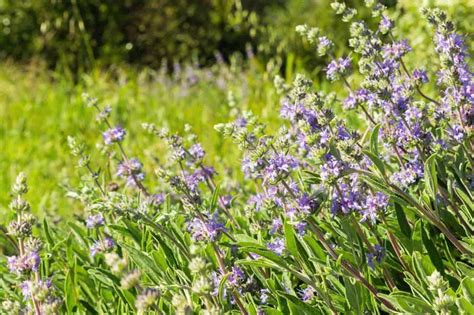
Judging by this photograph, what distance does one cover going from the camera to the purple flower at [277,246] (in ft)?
6.66

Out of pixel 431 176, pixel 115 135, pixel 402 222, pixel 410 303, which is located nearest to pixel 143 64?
pixel 115 135

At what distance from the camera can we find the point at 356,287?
1.93m

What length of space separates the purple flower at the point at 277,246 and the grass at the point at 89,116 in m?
2.63

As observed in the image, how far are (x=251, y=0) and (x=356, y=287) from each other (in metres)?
10.9

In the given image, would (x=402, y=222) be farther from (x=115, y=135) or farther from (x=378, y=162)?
(x=115, y=135)

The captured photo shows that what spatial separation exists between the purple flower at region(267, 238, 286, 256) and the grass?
8.64 feet

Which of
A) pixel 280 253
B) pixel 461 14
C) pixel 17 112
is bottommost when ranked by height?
pixel 280 253

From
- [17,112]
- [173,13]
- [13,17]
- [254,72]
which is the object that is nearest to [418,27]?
[254,72]

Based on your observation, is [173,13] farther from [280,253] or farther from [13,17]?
[280,253]

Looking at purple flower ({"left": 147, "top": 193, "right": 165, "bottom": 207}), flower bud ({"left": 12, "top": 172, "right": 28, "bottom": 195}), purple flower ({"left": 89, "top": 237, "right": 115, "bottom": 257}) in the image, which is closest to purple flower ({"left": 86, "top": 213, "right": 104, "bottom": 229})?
purple flower ({"left": 89, "top": 237, "right": 115, "bottom": 257})

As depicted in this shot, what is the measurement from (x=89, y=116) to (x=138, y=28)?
4.80m

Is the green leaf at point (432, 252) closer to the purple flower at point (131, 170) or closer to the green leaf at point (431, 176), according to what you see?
the green leaf at point (431, 176)

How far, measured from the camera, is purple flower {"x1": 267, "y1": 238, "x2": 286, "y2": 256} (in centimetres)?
203

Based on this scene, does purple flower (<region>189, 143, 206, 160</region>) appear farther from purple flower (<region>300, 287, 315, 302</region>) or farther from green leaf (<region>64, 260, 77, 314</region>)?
purple flower (<region>300, 287, 315, 302</region>)
